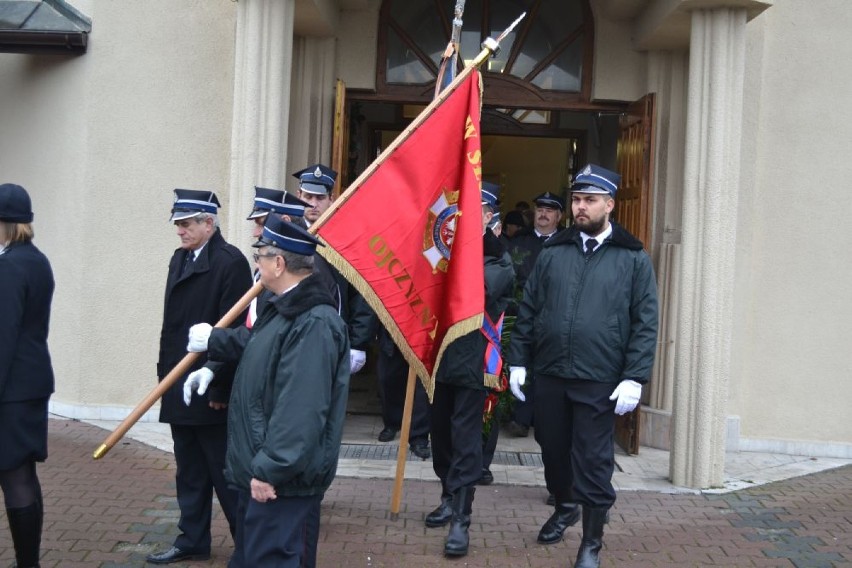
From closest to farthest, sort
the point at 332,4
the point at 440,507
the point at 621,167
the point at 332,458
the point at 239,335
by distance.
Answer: the point at 332,458 < the point at 239,335 < the point at 440,507 < the point at 332,4 < the point at 621,167

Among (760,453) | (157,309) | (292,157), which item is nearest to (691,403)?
(760,453)

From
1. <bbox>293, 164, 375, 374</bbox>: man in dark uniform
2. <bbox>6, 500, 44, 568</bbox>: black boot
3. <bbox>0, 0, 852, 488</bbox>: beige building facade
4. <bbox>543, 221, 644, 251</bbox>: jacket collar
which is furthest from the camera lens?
<bbox>0, 0, 852, 488</bbox>: beige building facade

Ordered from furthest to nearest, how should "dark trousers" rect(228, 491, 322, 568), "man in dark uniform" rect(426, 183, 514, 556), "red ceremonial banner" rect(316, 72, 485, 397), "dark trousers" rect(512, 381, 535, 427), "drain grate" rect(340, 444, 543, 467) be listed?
"drain grate" rect(340, 444, 543, 467) → "dark trousers" rect(512, 381, 535, 427) → "man in dark uniform" rect(426, 183, 514, 556) → "red ceremonial banner" rect(316, 72, 485, 397) → "dark trousers" rect(228, 491, 322, 568)

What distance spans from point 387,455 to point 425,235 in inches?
117

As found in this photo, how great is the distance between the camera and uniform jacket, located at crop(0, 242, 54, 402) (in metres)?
4.69

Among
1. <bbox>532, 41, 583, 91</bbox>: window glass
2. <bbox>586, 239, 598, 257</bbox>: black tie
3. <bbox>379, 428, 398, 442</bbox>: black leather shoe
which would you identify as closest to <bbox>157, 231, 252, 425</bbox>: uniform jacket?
<bbox>586, 239, 598, 257</bbox>: black tie

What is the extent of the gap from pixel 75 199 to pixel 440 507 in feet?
14.0

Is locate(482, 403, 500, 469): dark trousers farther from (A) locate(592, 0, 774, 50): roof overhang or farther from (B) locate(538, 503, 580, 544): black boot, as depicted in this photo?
(A) locate(592, 0, 774, 50): roof overhang

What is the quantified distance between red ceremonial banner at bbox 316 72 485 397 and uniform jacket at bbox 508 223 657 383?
41 centimetres

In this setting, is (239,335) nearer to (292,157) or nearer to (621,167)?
(292,157)

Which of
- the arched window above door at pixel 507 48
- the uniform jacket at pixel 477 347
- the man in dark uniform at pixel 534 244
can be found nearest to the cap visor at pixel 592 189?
the uniform jacket at pixel 477 347

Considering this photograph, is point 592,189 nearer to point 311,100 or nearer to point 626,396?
point 626,396

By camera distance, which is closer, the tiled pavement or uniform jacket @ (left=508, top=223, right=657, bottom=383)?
uniform jacket @ (left=508, top=223, right=657, bottom=383)

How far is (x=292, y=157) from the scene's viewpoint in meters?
8.61
